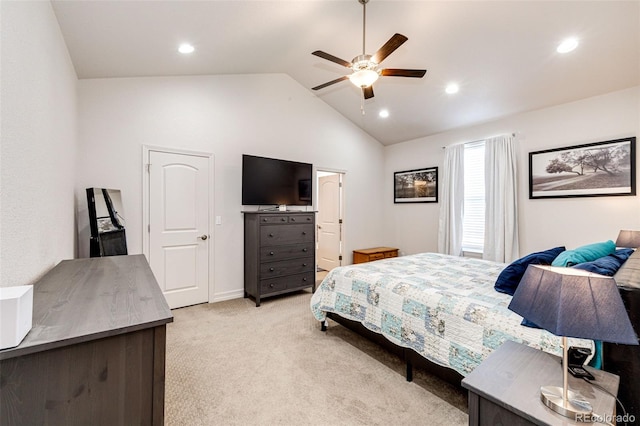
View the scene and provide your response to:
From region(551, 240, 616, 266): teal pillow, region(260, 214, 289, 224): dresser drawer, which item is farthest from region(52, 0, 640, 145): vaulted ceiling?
region(551, 240, 616, 266): teal pillow

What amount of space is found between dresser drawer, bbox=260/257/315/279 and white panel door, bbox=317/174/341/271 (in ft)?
4.09

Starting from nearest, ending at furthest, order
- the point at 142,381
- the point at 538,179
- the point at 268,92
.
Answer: the point at 142,381 < the point at 538,179 < the point at 268,92

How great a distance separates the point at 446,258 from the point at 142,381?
324 cm

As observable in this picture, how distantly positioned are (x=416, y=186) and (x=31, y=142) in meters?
5.13

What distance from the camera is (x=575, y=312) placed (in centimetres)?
83

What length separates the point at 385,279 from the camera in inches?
93.7

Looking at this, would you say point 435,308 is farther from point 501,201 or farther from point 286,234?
point 501,201

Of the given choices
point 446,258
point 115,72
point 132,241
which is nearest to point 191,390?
point 132,241

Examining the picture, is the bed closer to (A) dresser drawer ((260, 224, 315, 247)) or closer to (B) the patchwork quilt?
(B) the patchwork quilt

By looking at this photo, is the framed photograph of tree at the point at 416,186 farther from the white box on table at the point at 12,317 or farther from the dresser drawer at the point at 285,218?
the white box on table at the point at 12,317

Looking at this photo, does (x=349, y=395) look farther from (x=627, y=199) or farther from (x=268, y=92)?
(x=268, y=92)

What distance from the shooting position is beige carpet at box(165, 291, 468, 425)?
1769 mm

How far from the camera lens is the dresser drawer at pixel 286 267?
3805 mm

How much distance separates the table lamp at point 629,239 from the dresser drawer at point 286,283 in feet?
11.6
